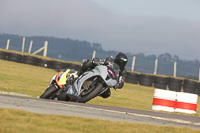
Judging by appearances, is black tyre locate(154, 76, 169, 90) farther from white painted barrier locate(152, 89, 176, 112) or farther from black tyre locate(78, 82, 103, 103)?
black tyre locate(78, 82, 103, 103)

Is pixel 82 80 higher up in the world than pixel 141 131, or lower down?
higher up

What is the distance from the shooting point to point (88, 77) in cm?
999

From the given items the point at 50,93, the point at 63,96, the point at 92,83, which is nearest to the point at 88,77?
the point at 92,83

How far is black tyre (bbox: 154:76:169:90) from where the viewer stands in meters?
28.7

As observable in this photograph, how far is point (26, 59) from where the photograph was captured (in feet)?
112

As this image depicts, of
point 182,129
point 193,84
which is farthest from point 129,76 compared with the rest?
point 182,129

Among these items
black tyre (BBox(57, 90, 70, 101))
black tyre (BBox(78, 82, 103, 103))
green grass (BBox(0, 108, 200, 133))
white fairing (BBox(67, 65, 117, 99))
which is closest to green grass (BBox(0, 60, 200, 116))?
black tyre (BBox(57, 90, 70, 101))

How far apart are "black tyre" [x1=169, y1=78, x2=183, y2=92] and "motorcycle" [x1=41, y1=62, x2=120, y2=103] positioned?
18.5m

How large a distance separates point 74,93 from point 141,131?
4.41 metres

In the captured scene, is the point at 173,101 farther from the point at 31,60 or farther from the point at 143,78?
the point at 31,60

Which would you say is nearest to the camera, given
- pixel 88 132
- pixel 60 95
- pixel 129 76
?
pixel 88 132

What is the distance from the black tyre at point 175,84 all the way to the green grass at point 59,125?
71.6 feet

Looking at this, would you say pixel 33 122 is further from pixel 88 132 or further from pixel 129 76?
pixel 129 76

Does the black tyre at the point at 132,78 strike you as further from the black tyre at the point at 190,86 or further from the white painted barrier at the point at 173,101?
the white painted barrier at the point at 173,101
